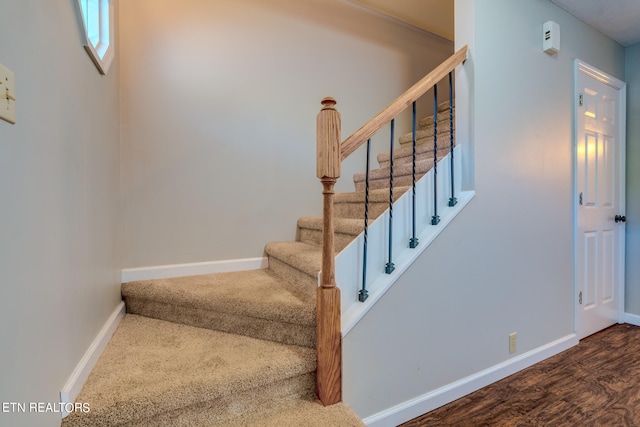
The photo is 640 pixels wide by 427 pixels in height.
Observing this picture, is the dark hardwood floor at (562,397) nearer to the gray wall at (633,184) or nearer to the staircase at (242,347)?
the staircase at (242,347)

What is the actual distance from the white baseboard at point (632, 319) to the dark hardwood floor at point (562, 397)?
0.73 metres

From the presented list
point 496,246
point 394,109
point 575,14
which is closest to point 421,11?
point 575,14

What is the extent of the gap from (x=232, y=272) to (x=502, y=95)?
6.99 ft

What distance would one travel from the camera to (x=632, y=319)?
109 inches

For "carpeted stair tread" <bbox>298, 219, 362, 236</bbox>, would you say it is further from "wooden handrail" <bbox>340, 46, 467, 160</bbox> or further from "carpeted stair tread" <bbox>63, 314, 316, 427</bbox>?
"carpeted stair tread" <bbox>63, 314, 316, 427</bbox>

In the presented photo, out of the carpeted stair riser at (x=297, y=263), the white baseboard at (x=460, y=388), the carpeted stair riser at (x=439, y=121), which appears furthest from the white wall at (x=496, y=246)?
the carpeted stair riser at (x=439, y=121)

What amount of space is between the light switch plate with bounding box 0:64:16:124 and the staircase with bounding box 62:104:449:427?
0.92 metres

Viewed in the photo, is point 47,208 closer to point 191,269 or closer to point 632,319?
point 191,269

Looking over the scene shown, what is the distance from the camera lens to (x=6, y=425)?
664mm

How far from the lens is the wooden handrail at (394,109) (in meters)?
1.36

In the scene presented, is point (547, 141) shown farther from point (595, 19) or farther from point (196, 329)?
point (196, 329)

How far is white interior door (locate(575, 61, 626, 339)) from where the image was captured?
239 centimetres

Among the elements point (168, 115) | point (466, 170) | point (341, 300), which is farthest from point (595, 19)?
point (168, 115)

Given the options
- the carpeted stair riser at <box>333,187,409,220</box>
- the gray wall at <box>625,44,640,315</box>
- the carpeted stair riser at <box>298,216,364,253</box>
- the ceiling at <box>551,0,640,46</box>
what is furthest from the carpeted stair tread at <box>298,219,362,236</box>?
the gray wall at <box>625,44,640,315</box>
